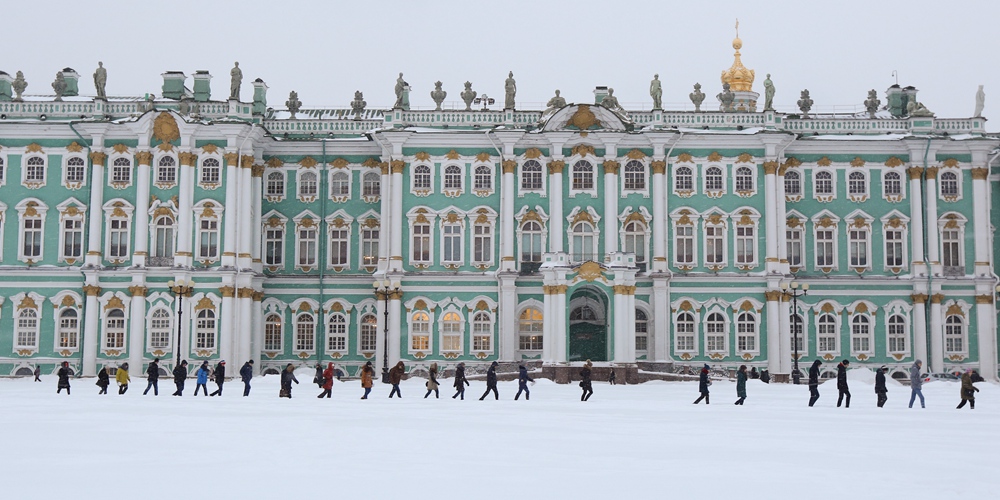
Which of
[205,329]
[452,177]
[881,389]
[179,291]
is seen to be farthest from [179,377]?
[452,177]

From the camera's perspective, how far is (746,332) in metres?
55.9

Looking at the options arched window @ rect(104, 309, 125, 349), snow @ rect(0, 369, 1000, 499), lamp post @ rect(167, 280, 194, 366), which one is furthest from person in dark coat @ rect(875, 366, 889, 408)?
arched window @ rect(104, 309, 125, 349)

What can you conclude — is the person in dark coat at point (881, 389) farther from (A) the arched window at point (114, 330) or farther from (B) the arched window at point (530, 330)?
(A) the arched window at point (114, 330)

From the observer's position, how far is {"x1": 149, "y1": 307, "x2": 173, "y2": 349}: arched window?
54.3 meters

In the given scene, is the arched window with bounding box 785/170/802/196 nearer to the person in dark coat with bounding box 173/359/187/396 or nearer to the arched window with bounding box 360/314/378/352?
the arched window with bounding box 360/314/378/352

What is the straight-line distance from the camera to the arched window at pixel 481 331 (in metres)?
55.8

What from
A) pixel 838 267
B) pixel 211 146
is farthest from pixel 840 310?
pixel 211 146

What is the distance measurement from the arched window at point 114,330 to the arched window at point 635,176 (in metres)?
26.1

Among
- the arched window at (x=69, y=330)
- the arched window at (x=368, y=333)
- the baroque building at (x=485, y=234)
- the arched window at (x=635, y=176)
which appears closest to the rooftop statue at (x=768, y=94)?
the baroque building at (x=485, y=234)

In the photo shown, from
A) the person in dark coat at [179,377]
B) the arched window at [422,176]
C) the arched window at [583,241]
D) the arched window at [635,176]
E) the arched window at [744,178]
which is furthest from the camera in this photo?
the arched window at [744,178]

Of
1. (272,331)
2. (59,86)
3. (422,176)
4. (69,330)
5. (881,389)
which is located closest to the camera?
(881,389)

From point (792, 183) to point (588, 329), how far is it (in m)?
13.2

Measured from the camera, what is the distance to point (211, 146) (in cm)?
5497

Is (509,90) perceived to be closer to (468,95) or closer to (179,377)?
(468,95)
